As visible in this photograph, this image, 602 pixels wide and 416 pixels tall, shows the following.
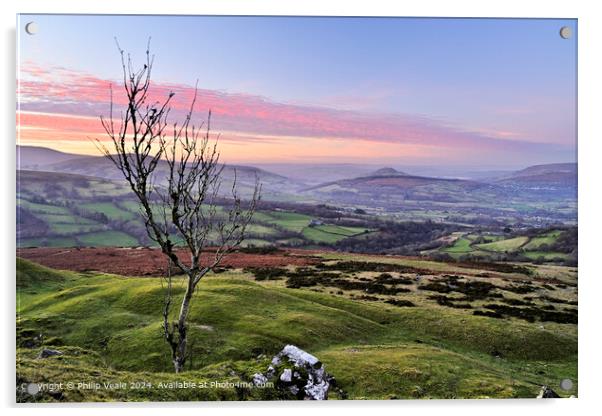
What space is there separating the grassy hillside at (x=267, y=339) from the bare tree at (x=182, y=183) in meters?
0.73

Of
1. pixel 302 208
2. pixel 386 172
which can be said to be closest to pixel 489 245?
pixel 386 172

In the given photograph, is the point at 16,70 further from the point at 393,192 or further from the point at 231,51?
the point at 393,192

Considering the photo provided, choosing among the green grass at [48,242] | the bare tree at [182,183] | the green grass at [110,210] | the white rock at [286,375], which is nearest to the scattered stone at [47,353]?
the green grass at [48,242]

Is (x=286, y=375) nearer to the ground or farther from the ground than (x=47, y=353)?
nearer to the ground

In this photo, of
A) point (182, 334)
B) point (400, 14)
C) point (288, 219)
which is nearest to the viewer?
point (182, 334)

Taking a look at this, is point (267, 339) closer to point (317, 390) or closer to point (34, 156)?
point (317, 390)

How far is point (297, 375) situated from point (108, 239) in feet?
15.6

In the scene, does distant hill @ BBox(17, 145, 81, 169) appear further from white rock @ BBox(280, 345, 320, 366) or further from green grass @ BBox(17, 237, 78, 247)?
white rock @ BBox(280, 345, 320, 366)

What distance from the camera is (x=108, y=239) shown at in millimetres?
10555

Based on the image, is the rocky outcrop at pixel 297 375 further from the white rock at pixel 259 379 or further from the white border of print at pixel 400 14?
the white border of print at pixel 400 14

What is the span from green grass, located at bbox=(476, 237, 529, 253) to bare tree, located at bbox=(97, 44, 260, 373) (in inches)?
201

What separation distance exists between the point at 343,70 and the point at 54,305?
7.56 meters

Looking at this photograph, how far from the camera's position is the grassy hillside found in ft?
31.3

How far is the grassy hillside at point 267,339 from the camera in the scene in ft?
31.3
